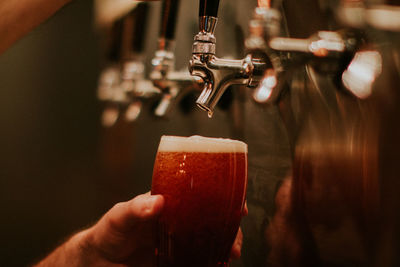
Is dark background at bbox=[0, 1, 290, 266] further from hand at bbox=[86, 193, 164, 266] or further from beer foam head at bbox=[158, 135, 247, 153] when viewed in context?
beer foam head at bbox=[158, 135, 247, 153]

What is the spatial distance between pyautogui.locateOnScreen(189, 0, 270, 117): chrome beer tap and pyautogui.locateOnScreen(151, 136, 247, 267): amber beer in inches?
2.4

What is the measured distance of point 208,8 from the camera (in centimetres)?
66

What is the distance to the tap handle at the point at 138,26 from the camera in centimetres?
146

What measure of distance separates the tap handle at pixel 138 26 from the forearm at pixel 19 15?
1.47 ft

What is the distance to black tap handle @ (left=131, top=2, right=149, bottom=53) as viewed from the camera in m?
1.46

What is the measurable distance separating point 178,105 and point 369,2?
703 millimetres

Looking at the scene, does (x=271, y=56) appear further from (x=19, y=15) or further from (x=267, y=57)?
(x=19, y=15)

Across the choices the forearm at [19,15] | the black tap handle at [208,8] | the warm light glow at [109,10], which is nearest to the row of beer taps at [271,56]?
the black tap handle at [208,8]

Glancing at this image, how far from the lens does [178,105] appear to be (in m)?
1.25

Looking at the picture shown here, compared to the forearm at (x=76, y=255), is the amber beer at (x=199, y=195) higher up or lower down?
higher up

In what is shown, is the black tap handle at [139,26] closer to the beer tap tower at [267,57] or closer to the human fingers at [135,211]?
the beer tap tower at [267,57]

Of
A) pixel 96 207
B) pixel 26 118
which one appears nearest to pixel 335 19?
pixel 96 207

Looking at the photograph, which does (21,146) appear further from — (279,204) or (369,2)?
(369,2)

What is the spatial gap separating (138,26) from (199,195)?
3.11ft
